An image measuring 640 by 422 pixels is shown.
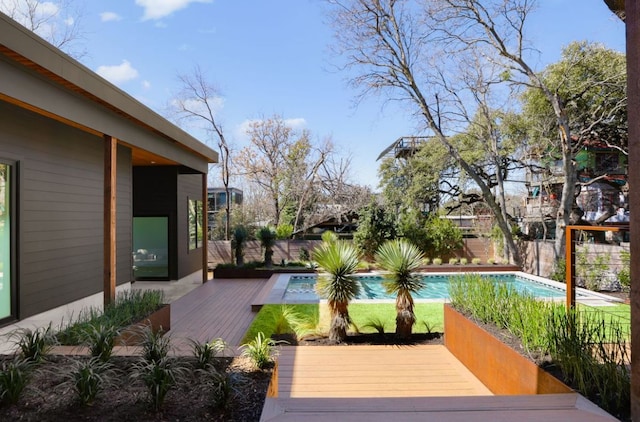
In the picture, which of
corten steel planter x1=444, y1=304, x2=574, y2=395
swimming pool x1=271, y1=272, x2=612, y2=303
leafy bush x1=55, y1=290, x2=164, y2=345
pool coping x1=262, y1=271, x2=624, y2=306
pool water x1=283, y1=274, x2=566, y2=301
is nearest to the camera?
corten steel planter x1=444, y1=304, x2=574, y2=395

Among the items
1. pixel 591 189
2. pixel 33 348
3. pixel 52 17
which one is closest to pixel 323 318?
pixel 33 348

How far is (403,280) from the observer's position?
545 cm

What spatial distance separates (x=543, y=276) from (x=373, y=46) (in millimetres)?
8597

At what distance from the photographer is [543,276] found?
38.1 feet

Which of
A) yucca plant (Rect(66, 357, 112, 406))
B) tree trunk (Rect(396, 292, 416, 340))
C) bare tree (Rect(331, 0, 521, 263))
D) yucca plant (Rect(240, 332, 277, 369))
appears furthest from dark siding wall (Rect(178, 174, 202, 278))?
yucca plant (Rect(66, 357, 112, 406))

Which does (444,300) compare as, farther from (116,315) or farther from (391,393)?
(116,315)

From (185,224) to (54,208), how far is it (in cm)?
510

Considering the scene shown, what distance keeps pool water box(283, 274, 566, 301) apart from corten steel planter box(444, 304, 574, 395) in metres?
3.55

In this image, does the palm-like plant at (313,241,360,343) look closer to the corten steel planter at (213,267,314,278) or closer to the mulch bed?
the mulch bed

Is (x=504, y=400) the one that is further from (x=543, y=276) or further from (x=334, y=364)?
(x=543, y=276)

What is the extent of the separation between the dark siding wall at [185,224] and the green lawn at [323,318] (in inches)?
193

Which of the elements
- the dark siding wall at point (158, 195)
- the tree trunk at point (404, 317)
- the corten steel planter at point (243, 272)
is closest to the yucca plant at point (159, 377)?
the tree trunk at point (404, 317)

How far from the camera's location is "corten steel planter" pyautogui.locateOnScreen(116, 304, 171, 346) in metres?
4.23

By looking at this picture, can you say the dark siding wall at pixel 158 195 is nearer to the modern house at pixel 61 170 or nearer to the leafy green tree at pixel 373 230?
the modern house at pixel 61 170
